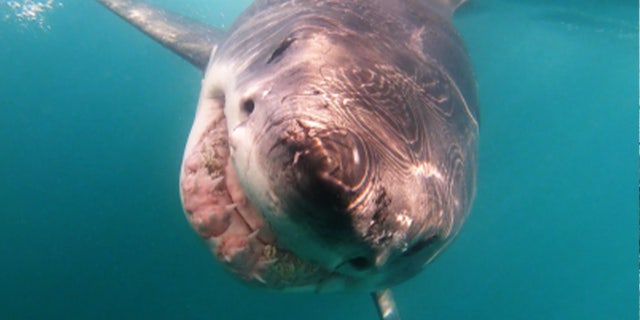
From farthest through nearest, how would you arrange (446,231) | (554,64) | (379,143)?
(554,64) → (446,231) → (379,143)

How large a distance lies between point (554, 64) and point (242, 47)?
115ft

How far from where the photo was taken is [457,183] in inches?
96.4

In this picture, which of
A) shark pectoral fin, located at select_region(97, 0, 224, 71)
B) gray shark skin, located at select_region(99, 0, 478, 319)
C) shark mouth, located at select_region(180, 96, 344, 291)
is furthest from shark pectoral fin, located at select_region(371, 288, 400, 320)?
shark pectoral fin, located at select_region(97, 0, 224, 71)

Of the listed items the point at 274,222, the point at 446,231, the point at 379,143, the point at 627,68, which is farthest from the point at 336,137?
the point at 627,68

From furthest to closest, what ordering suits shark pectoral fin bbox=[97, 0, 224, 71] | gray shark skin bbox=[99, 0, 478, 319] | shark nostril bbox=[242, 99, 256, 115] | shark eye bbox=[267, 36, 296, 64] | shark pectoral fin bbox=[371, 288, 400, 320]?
shark pectoral fin bbox=[97, 0, 224, 71] → shark pectoral fin bbox=[371, 288, 400, 320] → shark eye bbox=[267, 36, 296, 64] → shark nostril bbox=[242, 99, 256, 115] → gray shark skin bbox=[99, 0, 478, 319]

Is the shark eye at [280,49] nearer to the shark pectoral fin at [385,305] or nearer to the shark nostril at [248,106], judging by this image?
the shark nostril at [248,106]

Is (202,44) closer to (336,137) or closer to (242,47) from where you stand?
(242,47)

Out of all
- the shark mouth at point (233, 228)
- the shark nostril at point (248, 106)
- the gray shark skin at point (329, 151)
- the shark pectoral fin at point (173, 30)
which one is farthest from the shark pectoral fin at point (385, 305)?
the shark nostril at point (248, 106)

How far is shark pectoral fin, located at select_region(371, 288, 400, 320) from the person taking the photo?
5.17 m

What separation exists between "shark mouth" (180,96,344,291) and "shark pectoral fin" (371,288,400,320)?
3.09 m

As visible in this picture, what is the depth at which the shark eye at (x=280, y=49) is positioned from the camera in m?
2.13

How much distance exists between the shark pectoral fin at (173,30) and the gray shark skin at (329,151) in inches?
112

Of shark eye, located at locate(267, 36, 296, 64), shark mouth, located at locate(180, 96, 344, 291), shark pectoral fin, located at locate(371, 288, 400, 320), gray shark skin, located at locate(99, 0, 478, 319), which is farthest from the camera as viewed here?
shark pectoral fin, located at locate(371, 288, 400, 320)

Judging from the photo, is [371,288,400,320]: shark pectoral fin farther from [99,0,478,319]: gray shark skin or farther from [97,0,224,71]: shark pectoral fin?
[97,0,224,71]: shark pectoral fin
